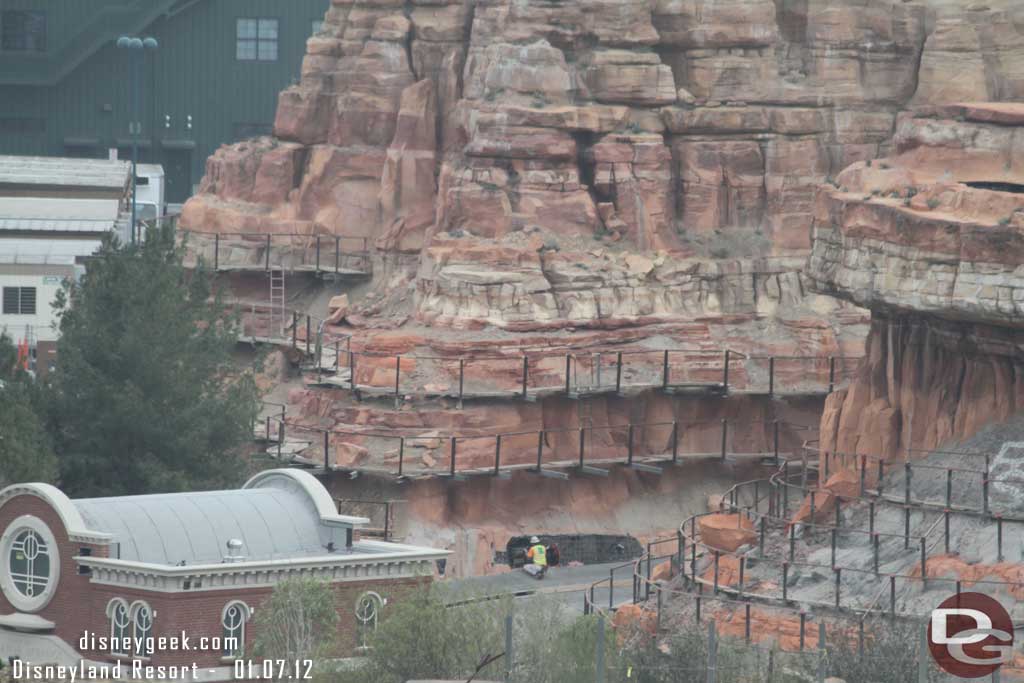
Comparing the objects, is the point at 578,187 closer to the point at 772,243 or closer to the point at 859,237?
the point at 772,243

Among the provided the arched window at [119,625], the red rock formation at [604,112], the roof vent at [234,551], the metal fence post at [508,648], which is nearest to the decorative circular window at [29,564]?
the arched window at [119,625]

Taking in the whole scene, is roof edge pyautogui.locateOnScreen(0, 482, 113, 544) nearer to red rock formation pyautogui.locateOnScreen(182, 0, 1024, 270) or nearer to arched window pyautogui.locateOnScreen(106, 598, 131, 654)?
arched window pyautogui.locateOnScreen(106, 598, 131, 654)

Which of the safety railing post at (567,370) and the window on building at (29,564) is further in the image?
the safety railing post at (567,370)

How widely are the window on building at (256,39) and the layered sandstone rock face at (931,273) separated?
63.8 metres

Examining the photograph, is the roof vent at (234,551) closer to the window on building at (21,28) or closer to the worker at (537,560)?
the worker at (537,560)

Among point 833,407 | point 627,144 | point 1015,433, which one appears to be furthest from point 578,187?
point 1015,433

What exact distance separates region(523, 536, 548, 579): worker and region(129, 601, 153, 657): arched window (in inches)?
765

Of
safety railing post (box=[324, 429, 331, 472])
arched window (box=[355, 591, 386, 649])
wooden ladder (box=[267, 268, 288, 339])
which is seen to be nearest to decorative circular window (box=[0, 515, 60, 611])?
arched window (box=[355, 591, 386, 649])

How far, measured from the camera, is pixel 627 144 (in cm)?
8931

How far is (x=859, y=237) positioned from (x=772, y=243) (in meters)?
24.3

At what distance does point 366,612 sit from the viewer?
204 feet

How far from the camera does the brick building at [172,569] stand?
198ft

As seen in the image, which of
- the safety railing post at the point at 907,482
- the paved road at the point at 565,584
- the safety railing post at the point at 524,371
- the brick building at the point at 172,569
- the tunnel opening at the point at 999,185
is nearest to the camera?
the brick building at the point at 172,569

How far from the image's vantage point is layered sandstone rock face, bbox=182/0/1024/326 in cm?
8688
